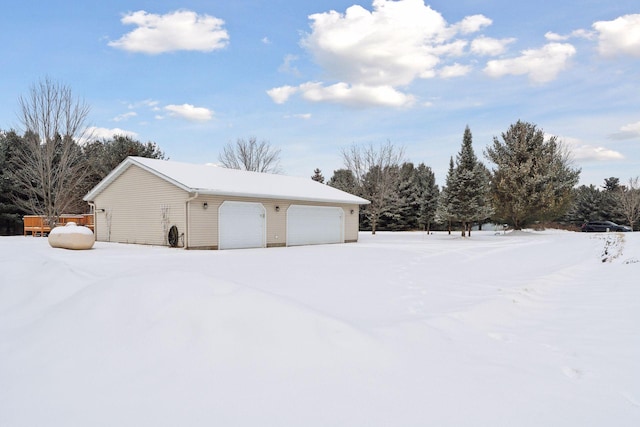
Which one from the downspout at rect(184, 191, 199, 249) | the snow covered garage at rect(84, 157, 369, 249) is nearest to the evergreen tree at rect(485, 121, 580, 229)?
the snow covered garage at rect(84, 157, 369, 249)

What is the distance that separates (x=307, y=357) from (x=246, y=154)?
3638cm

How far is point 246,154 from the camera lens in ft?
127

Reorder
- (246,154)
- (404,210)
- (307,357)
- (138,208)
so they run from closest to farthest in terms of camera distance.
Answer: (307,357), (138,208), (404,210), (246,154)

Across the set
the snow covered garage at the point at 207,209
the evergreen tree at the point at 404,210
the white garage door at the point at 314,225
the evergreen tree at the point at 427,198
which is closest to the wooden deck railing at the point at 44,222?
the snow covered garage at the point at 207,209

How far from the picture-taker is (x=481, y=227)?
41.6 m

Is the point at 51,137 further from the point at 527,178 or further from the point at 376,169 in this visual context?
the point at 527,178

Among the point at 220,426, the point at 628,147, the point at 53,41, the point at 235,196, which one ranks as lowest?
the point at 220,426

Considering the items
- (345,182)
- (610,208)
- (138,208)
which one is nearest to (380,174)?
(345,182)

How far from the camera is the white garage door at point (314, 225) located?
18.8 meters

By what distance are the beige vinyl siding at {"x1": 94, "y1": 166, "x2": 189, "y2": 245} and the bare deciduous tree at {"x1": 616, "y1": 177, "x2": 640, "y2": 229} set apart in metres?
→ 37.1

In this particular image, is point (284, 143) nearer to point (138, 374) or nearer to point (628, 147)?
point (628, 147)

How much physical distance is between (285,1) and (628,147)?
77.0 feet

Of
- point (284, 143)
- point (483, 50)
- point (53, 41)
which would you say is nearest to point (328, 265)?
point (483, 50)

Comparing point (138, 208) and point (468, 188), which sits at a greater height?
point (468, 188)
